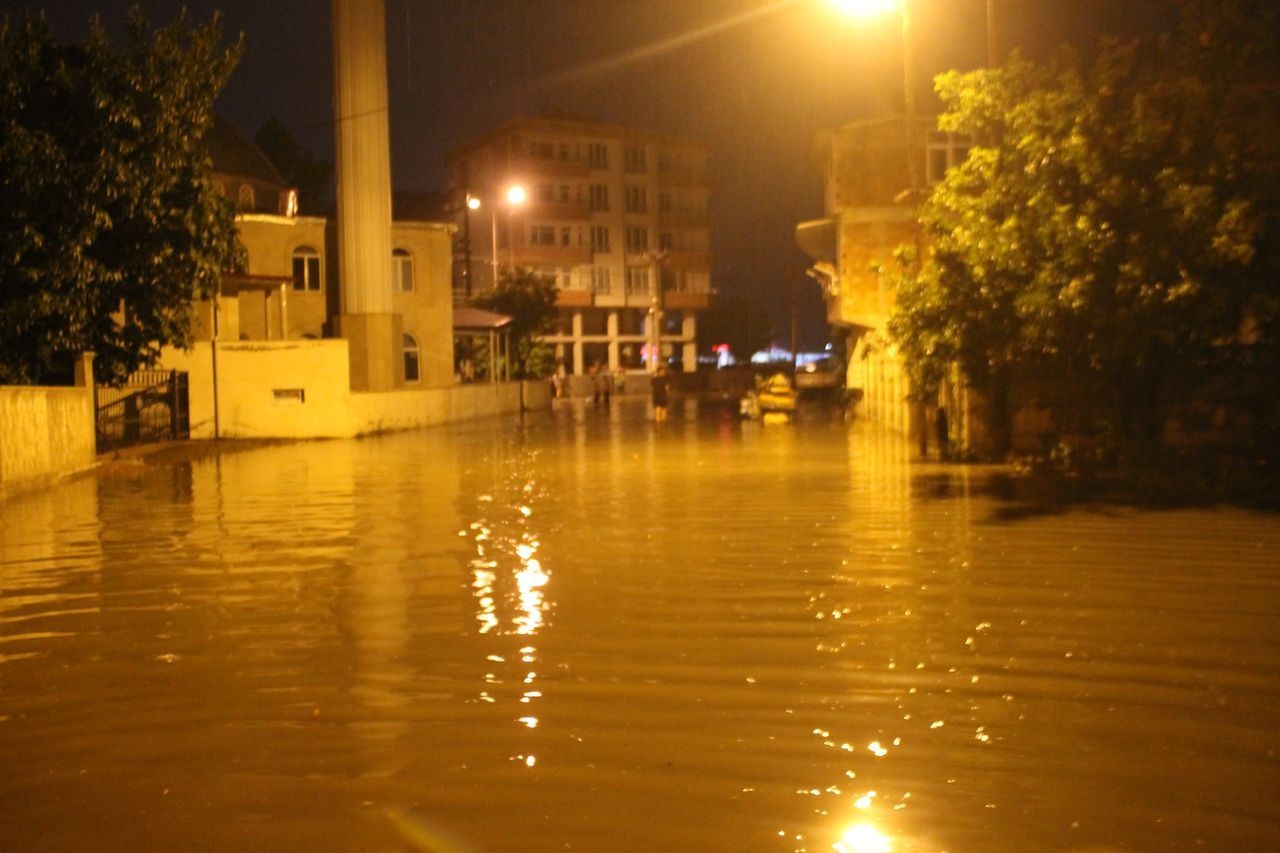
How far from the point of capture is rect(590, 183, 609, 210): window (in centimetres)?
10881

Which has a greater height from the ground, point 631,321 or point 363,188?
point 363,188

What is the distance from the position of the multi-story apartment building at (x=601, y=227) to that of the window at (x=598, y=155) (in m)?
0.07

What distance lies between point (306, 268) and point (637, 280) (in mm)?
60012

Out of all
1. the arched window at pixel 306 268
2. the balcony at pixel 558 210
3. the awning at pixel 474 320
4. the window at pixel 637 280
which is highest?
the balcony at pixel 558 210

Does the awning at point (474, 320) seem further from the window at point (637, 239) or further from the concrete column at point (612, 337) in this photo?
the window at point (637, 239)

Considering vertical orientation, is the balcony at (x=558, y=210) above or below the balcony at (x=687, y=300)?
above

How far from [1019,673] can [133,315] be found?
2446 cm

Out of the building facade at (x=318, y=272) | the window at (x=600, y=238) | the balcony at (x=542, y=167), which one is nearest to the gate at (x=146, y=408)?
the building facade at (x=318, y=272)

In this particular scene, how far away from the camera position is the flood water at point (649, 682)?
18.9 ft

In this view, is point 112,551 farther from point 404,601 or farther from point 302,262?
point 302,262

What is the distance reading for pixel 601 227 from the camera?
109 metres

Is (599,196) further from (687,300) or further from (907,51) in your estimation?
(907,51)

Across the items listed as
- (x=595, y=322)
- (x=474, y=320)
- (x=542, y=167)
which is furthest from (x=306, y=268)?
(x=595, y=322)

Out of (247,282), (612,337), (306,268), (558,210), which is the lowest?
(247,282)
